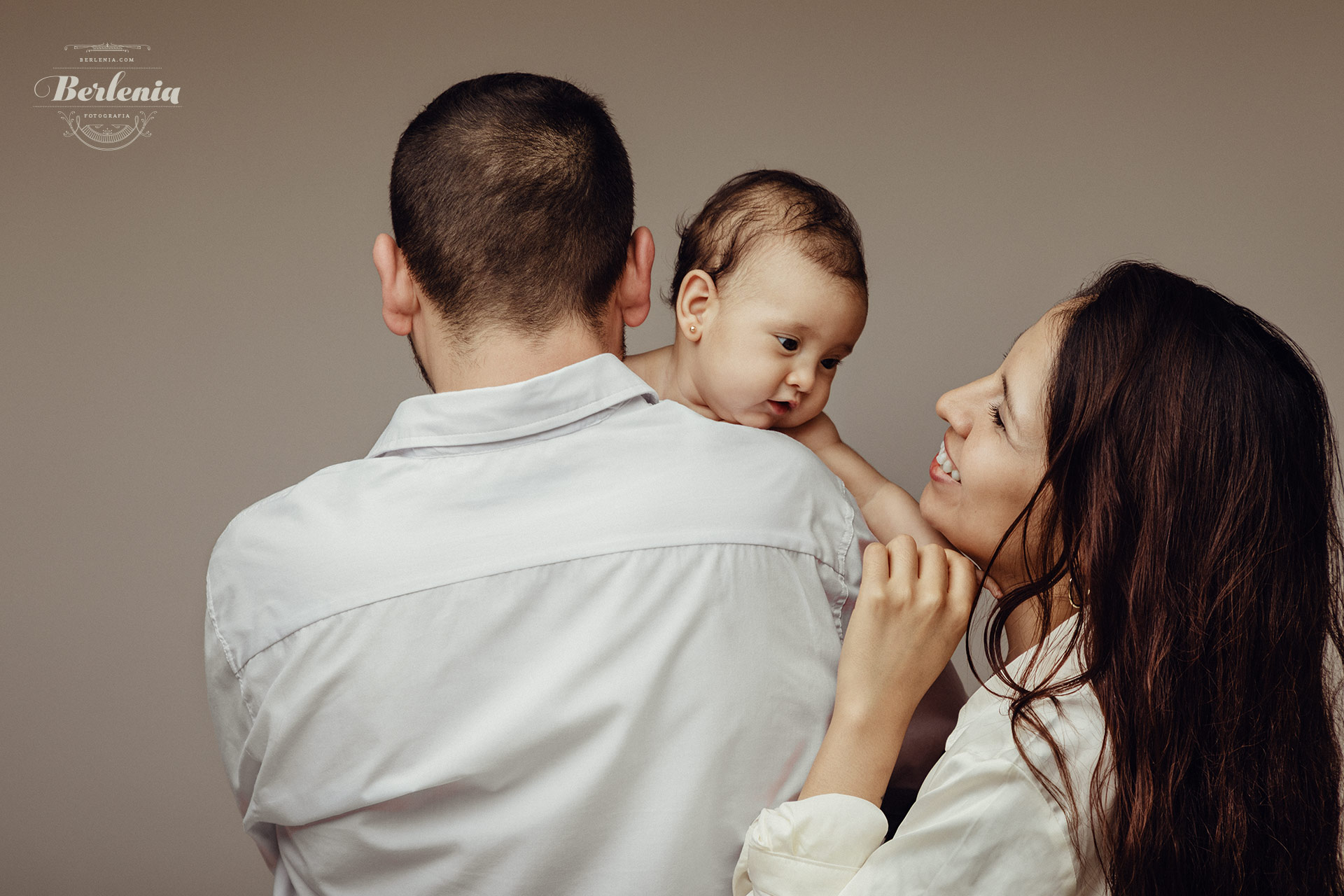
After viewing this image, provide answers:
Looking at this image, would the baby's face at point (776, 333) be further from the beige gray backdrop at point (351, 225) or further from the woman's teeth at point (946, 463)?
the beige gray backdrop at point (351, 225)

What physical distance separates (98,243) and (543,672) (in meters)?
2.34

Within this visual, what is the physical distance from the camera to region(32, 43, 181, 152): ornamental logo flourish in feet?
9.13

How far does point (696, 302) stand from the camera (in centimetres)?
189

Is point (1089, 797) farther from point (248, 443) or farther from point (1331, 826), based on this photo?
point (248, 443)

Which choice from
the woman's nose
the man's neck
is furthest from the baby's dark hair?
the man's neck

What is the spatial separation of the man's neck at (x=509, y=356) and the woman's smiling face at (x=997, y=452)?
0.52 m

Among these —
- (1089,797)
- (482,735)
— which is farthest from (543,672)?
(1089,797)

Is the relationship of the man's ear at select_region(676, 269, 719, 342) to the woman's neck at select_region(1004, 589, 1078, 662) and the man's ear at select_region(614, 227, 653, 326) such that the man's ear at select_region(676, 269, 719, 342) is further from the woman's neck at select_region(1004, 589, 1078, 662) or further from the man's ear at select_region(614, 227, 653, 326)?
the woman's neck at select_region(1004, 589, 1078, 662)

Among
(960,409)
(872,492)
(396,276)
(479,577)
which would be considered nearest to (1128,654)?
(960,409)

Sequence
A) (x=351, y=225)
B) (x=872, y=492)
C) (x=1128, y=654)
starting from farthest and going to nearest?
(x=351, y=225) → (x=872, y=492) → (x=1128, y=654)

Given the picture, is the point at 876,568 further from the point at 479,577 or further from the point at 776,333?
the point at 776,333

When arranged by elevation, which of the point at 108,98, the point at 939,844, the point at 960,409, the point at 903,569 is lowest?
the point at 939,844

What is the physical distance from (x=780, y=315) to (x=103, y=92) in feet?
7.18

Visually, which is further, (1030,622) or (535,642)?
(1030,622)
